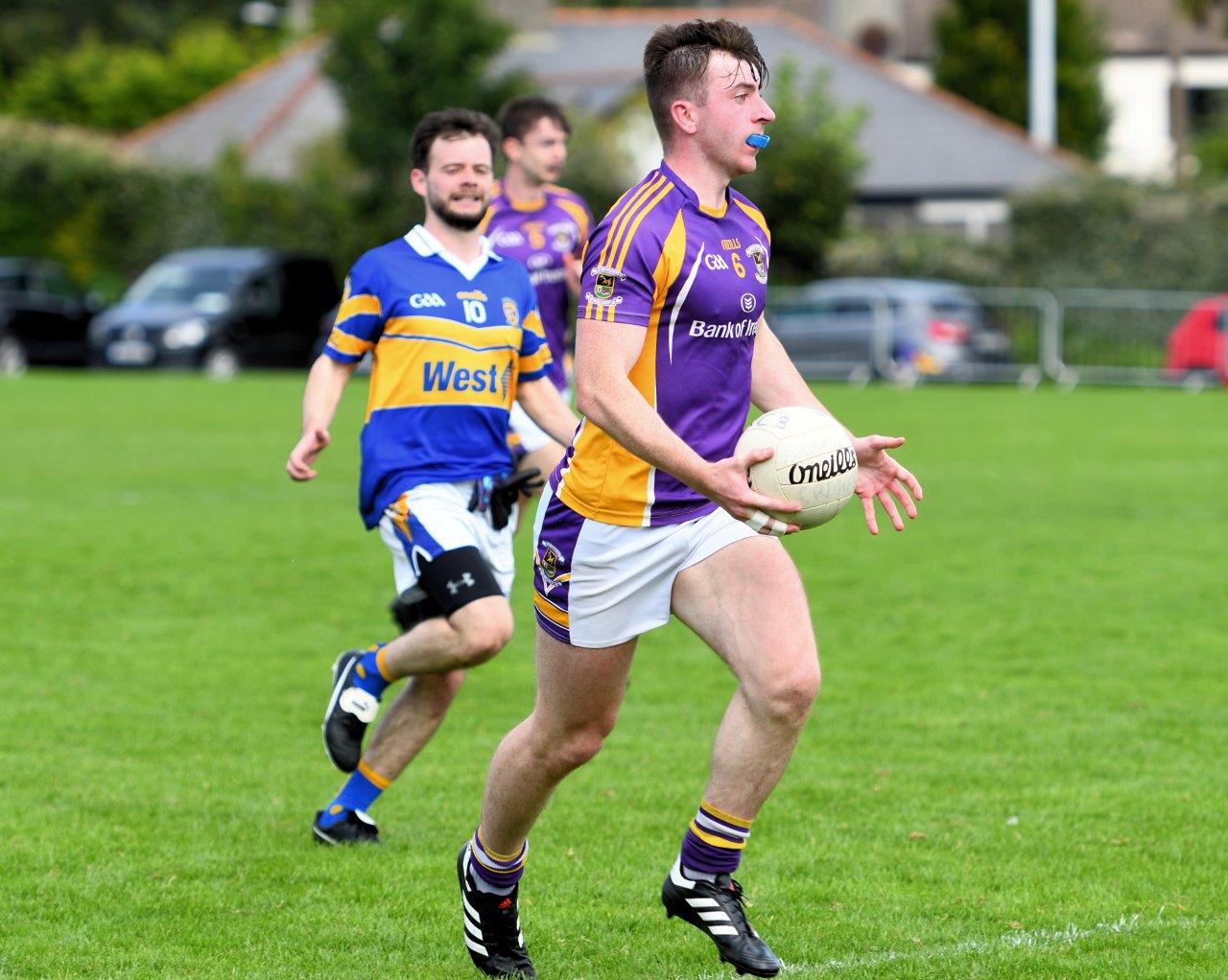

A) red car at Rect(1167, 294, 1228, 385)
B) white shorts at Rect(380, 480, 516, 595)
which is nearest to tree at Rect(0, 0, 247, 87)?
red car at Rect(1167, 294, 1228, 385)

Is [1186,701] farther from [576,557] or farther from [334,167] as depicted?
[334,167]

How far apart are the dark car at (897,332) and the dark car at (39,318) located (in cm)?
1313

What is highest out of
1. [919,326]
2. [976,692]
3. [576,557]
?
[576,557]

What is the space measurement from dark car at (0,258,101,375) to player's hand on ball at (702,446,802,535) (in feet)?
103

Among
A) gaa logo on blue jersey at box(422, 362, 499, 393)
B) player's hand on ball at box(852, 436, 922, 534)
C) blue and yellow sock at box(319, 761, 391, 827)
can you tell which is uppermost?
player's hand on ball at box(852, 436, 922, 534)

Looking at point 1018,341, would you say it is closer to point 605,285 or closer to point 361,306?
point 361,306

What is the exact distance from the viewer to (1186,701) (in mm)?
8367

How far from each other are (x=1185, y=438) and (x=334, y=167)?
23586 mm

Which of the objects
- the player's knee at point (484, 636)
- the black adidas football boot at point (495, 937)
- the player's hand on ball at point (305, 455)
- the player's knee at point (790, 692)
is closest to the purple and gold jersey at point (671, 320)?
the player's knee at point (790, 692)

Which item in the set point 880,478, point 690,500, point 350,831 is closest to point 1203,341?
point 350,831

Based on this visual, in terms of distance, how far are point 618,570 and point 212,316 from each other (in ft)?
96.3

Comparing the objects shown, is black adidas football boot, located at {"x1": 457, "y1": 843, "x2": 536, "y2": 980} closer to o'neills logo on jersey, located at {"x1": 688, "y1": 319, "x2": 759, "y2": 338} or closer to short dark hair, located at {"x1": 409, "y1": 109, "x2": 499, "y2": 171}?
o'neills logo on jersey, located at {"x1": 688, "y1": 319, "x2": 759, "y2": 338}

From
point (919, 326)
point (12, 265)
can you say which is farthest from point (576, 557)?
point (12, 265)

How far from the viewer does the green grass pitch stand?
5.33 metres
